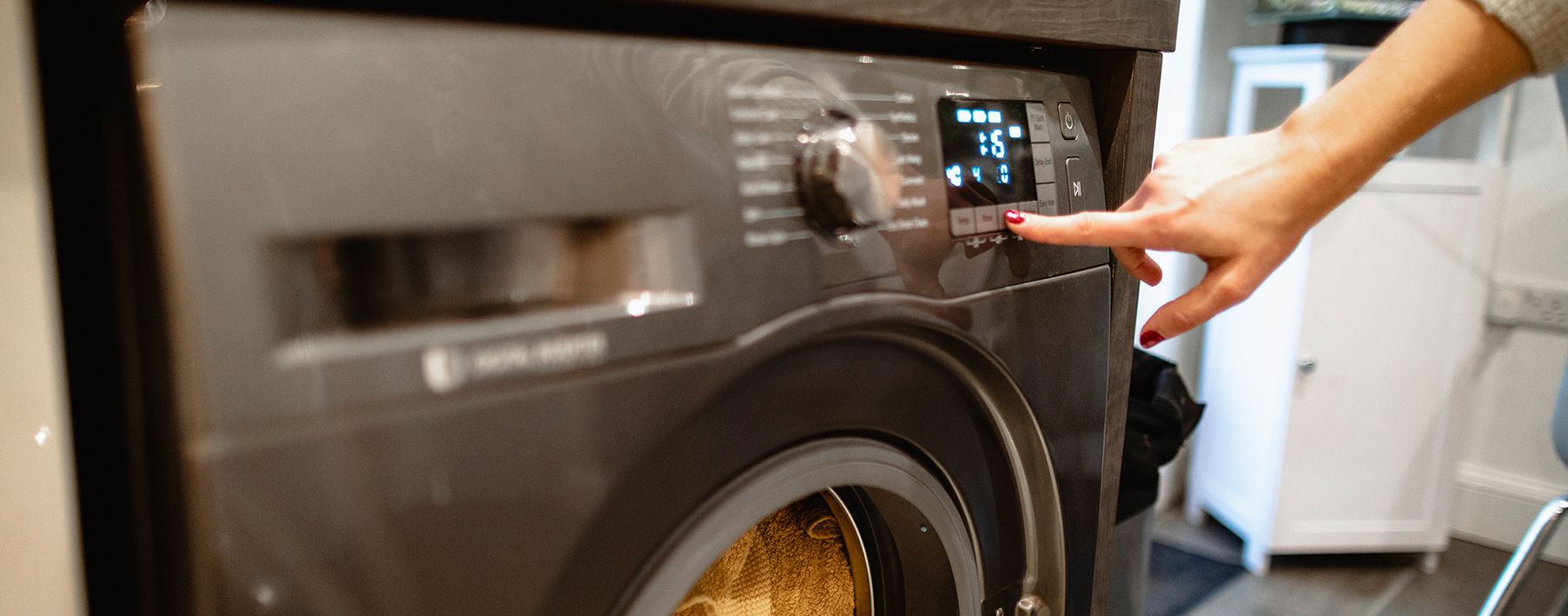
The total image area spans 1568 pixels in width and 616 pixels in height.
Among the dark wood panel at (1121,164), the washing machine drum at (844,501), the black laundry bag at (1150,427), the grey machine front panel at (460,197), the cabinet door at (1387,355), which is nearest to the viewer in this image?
the grey machine front panel at (460,197)

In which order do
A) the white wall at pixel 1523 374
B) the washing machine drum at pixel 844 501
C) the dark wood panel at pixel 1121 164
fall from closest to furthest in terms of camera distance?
the washing machine drum at pixel 844 501 → the dark wood panel at pixel 1121 164 → the white wall at pixel 1523 374

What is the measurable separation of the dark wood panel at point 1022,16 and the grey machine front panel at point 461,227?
0.02 meters

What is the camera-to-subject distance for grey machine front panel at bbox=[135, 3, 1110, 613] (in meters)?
0.25

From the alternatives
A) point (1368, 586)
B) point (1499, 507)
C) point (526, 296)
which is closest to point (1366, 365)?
point (1368, 586)

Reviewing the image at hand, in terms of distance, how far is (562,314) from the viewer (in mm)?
318

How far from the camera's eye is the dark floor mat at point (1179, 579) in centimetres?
161

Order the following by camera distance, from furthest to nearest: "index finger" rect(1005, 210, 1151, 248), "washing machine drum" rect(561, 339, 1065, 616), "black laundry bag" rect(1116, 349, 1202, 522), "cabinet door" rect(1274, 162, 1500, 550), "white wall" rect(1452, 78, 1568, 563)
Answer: "white wall" rect(1452, 78, 1568, 563)
"cabinet door" rect(1274, 162, 1500, 550)
"black laundry bag" rect(1116, 349, 1202, 522)
"index finger" rect(1005, 210, 1151, 248)
"washing machine drum" rect(561, 339, 1065, 616)

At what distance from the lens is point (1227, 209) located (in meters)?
0.52

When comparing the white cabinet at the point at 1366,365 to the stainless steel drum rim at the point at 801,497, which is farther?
the white cabinet at the point at 1366,365

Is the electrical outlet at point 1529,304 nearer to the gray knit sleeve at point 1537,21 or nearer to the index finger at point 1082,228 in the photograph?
the gray knit sleeve at point 1537,21

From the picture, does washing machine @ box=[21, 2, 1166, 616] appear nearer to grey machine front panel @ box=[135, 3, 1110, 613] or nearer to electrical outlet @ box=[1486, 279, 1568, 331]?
grey machine front panel @ box=[135, 3, 1110, 613]

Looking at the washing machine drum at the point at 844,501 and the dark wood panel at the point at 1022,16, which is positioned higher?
the dark wood panel at the point at 1022,16

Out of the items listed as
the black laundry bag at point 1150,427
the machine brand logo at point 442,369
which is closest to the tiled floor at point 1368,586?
the black laundry bag at point 1150,427

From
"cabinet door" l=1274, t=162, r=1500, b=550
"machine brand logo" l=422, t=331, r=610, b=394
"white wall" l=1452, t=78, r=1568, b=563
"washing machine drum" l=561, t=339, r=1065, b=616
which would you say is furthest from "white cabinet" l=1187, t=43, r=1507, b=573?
"machine brand logo" l=422, t=331, r=610, b=394
